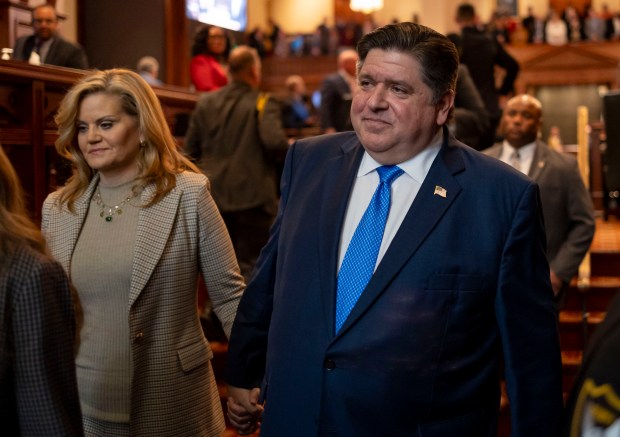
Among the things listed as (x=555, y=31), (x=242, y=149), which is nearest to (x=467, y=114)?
(x=242, y=149)

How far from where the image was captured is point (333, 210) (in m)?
2.19

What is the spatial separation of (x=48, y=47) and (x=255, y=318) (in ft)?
16.8

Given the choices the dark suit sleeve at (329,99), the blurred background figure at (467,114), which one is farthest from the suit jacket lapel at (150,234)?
the dark suit sleeve at (329,99)

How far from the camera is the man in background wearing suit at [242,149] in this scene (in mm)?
5367

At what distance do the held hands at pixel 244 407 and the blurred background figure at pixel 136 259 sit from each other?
9.0 inches

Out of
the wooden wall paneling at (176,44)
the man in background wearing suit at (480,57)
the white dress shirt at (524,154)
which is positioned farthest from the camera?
the wooden wall paneling at (176,44)

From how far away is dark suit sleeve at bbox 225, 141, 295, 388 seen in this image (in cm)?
235

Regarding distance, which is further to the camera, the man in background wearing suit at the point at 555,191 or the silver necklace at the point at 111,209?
the man in background wearing suit at the point at 555,191

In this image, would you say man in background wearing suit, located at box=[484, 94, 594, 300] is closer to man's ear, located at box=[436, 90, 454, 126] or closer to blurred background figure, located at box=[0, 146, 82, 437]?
man's ear, located at box=[436, 90, 454, 126]

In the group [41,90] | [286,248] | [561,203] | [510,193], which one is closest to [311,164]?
[286,248]

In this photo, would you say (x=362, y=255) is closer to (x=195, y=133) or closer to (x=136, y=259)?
(x=136, y=259)

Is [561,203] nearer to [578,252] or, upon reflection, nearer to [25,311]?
[578,252]

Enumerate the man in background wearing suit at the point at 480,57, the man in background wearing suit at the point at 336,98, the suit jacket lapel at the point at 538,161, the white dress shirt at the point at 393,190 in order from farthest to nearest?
the man in background wearing suit at the point at 336,98 < the man in background wearing suit at the point at 480,57 < the suit jacket lapel at the point at 538,161 < the white dress shirt at the point at 393,190

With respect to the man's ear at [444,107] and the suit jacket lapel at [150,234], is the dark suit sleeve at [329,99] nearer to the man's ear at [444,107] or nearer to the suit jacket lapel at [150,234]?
the suit jacket lapel at [150,234]
